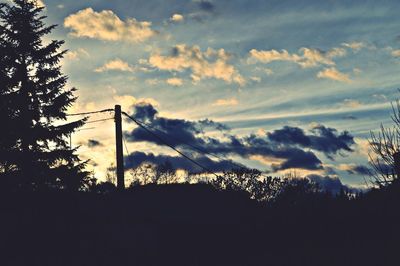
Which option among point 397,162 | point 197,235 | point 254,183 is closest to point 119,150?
point 197,235

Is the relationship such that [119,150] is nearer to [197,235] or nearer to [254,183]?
[197,235]

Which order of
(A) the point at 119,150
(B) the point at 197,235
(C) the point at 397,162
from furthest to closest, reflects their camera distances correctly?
(C) the point at 397,162, (B) the point at 197,235, (A) the point at 119,150

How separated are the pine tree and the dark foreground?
26.7 feet

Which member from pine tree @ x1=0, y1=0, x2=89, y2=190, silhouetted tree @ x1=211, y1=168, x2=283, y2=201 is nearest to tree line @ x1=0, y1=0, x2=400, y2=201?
pine tree @ x1=0, y1=0, x2=89, y2=190

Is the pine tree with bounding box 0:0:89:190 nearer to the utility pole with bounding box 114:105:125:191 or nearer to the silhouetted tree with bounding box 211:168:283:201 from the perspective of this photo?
the utility pole with bounding box 114:105:125:191

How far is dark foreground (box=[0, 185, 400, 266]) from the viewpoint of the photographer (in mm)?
17016

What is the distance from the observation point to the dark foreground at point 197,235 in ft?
55.8

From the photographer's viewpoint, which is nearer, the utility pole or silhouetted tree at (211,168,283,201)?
the utility pole

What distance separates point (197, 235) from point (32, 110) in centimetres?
1387

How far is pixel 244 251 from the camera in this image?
18750mm

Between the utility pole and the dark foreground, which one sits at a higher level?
the utility pole

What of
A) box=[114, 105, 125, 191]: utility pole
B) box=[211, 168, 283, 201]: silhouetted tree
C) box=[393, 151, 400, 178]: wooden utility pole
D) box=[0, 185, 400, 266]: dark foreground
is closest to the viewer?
box=[114, 105, 125, 191]: utility pole

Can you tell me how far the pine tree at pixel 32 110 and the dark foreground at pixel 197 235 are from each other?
8151 mm

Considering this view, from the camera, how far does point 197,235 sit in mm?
19359
